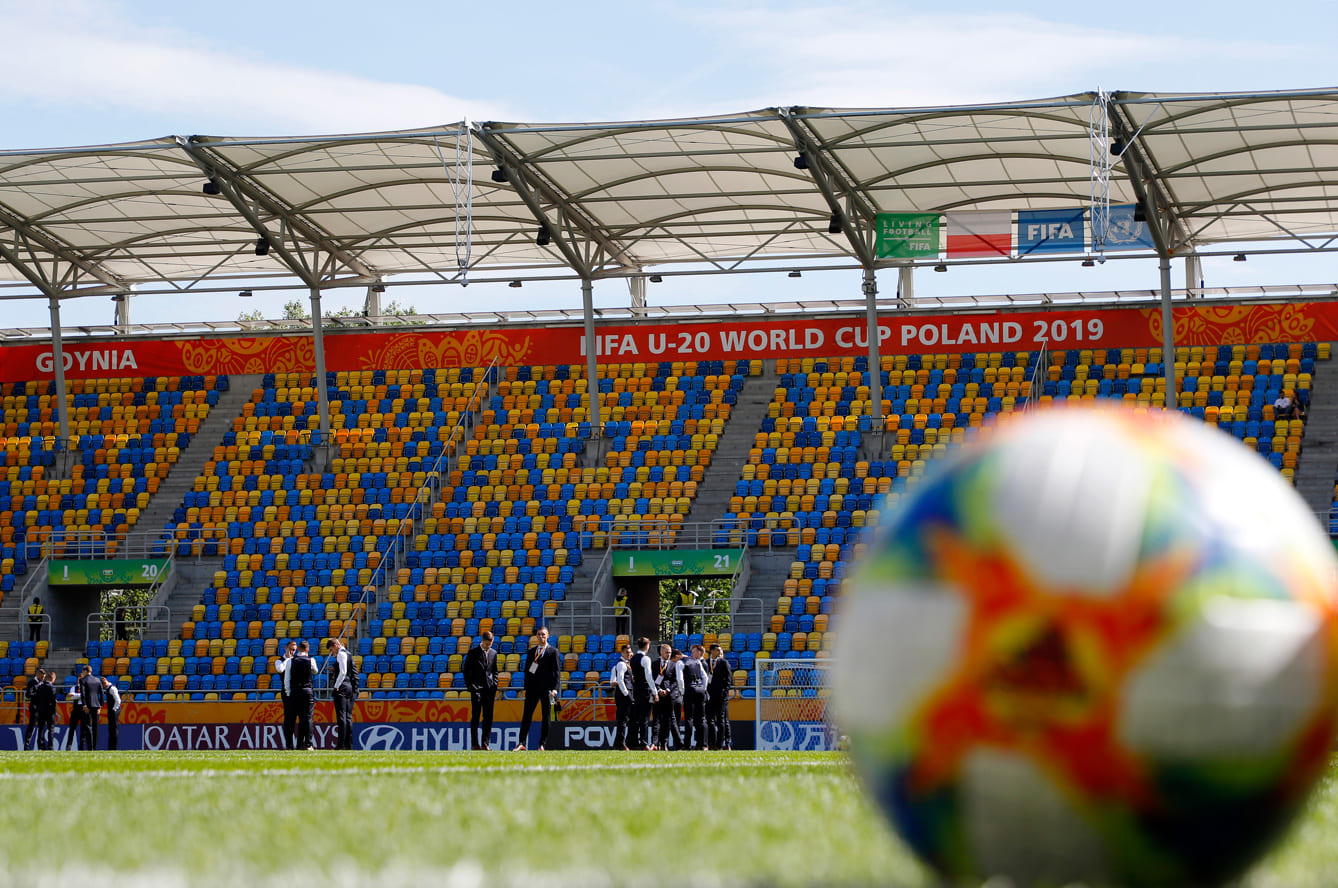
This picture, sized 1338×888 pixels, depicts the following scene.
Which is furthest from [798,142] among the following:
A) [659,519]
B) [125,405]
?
[125,405]

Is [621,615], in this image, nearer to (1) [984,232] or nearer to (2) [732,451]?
(2) [732,451]

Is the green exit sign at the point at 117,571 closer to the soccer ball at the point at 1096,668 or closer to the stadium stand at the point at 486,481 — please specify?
the stadium stand at the point at 486,481

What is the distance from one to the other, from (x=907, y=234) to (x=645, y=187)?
5092mm

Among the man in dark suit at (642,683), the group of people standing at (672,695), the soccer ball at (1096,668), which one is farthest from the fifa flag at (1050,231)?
the soccer ball at (1096,668)

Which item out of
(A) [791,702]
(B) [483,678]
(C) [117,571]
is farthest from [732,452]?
(B) [483,678]

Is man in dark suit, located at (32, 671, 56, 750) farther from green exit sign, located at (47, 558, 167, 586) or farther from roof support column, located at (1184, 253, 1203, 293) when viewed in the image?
roof support column, located at (1184, 253, 1203, 293)

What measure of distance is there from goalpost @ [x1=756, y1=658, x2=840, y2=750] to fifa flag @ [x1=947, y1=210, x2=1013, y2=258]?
8.24 m

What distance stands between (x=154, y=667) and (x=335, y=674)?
9434 millimetres

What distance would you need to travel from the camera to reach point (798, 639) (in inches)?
1133

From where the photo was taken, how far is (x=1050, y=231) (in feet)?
93.1

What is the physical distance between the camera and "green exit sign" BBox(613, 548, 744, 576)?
31297 mm

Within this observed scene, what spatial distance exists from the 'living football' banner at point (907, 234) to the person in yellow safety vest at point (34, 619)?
18.3 metres

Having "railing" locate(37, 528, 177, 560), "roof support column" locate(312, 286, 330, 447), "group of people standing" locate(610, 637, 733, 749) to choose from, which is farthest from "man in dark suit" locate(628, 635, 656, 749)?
"roof support column" locate(312, 286, 330, 447)

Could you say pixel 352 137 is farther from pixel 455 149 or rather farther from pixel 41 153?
pixel 41 153
